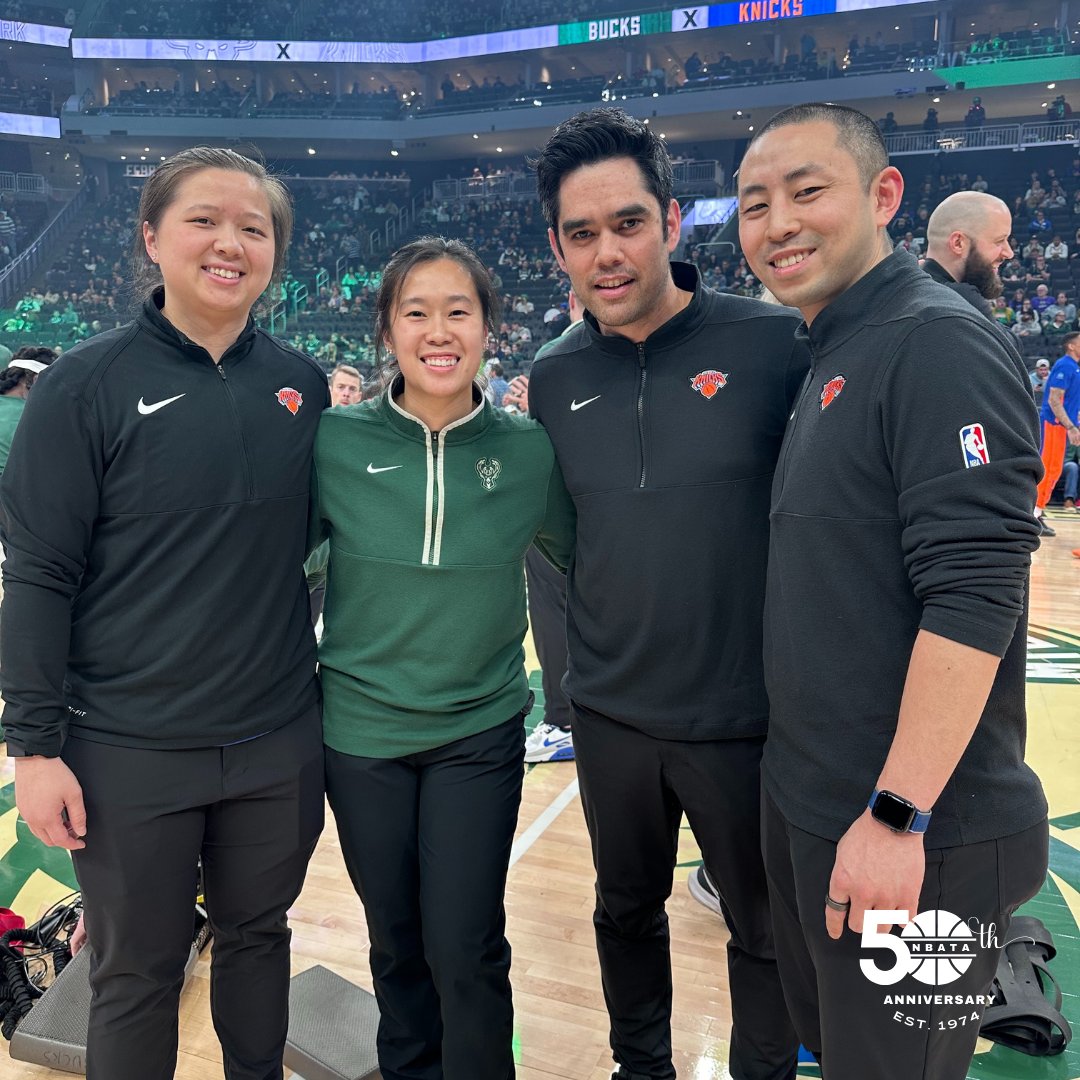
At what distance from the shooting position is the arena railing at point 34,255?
23.9 metres

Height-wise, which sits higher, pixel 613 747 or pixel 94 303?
pixel 94 303

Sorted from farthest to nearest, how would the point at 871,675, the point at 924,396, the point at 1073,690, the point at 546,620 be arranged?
1. the point at 1073,690
2. the point at 546,620
3. the point at 871,675
4. the point at 924,396

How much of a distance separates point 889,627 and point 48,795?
4.52 ft

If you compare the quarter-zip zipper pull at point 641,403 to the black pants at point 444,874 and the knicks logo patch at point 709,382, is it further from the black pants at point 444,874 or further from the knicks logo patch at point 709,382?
the black pants at point 444,874

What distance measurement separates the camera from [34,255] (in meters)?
25.4

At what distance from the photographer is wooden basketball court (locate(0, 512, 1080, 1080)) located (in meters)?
2.19

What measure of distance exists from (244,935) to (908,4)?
1038 inches

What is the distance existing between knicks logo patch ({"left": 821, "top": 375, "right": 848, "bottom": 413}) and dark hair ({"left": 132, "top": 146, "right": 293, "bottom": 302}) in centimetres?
109

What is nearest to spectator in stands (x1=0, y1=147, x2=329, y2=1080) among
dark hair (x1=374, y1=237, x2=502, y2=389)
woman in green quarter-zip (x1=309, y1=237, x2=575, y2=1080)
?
woman in green quarter-zip (x1=309, y1=237, x2=575, y2=1080)

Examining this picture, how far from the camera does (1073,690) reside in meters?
4.75

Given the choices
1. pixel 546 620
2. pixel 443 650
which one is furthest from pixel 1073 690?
pixel 443 650

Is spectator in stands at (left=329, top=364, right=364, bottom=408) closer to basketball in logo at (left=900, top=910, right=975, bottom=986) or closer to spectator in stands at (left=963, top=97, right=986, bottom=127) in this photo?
basketball in logo at (left=900, top=910, right=975, bottom=986)

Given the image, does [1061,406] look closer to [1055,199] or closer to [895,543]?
[895,543]

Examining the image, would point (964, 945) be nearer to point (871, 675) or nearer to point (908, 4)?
point (871, 675)
